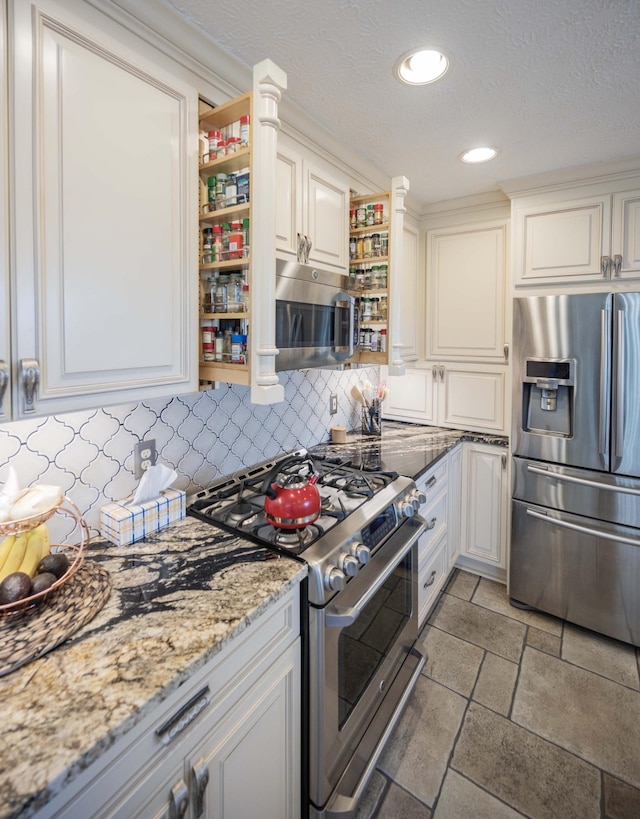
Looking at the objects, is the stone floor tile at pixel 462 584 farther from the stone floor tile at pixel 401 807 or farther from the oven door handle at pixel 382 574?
the stone floor tile at pixel 401 807

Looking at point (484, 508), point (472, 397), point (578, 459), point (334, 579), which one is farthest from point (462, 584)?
point (334, 579)

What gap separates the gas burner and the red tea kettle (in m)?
0.03

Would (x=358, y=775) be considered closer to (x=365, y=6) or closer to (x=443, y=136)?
(x=365, y=6)

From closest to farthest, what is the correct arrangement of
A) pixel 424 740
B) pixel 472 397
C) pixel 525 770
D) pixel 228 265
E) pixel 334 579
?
1. pixel 334 579
2. pixel 228 265
3. pixel 525 770
4. pixel 424 740
5. pixel 472 397

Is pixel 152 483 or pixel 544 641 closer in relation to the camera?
pixel 152 483

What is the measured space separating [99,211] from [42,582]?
2.89 feet

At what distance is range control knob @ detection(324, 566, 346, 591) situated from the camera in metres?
1.19

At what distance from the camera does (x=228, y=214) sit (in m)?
1.28

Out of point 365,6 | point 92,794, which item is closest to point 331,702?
point 92,794

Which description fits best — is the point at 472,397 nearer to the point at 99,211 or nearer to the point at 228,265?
the point at 228,265

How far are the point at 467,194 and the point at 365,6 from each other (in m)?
1.69

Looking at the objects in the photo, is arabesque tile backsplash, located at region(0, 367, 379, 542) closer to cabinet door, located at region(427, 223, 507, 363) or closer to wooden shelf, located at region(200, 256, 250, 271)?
wooden shelf, located at region(200, 256, 250, 271)

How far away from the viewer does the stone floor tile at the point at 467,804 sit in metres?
1.38

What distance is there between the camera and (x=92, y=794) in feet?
2.21
